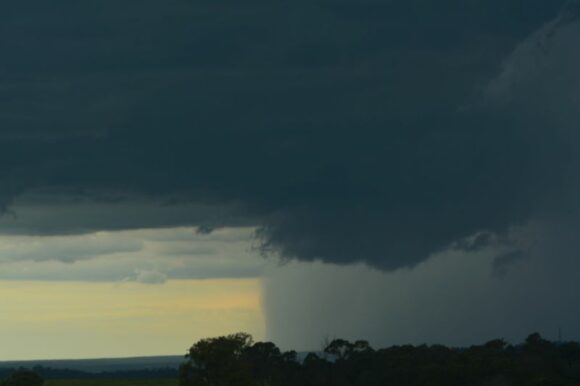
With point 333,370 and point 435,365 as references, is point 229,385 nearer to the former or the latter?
point 435,365

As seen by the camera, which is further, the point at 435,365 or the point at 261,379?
the point at 261,379

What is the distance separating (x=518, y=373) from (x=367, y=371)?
85.4 feet

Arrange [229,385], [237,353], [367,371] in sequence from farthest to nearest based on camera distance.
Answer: [367,371] < [237,353] < [229,385]

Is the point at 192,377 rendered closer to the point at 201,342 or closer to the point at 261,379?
the point at 201,342

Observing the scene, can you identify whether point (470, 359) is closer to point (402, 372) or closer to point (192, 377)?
point (402, 372)

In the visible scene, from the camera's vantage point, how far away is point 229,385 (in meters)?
159

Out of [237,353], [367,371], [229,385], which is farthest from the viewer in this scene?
[367,371]

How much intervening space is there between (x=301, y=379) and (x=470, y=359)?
2728 cm

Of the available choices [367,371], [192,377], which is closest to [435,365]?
[367,371]

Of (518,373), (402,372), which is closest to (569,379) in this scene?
(518,373)

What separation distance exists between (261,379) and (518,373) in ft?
137

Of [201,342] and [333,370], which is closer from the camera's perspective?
[201,342]

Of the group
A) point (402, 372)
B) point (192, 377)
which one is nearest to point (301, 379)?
point (402, 372)

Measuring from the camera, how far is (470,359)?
179250mm
